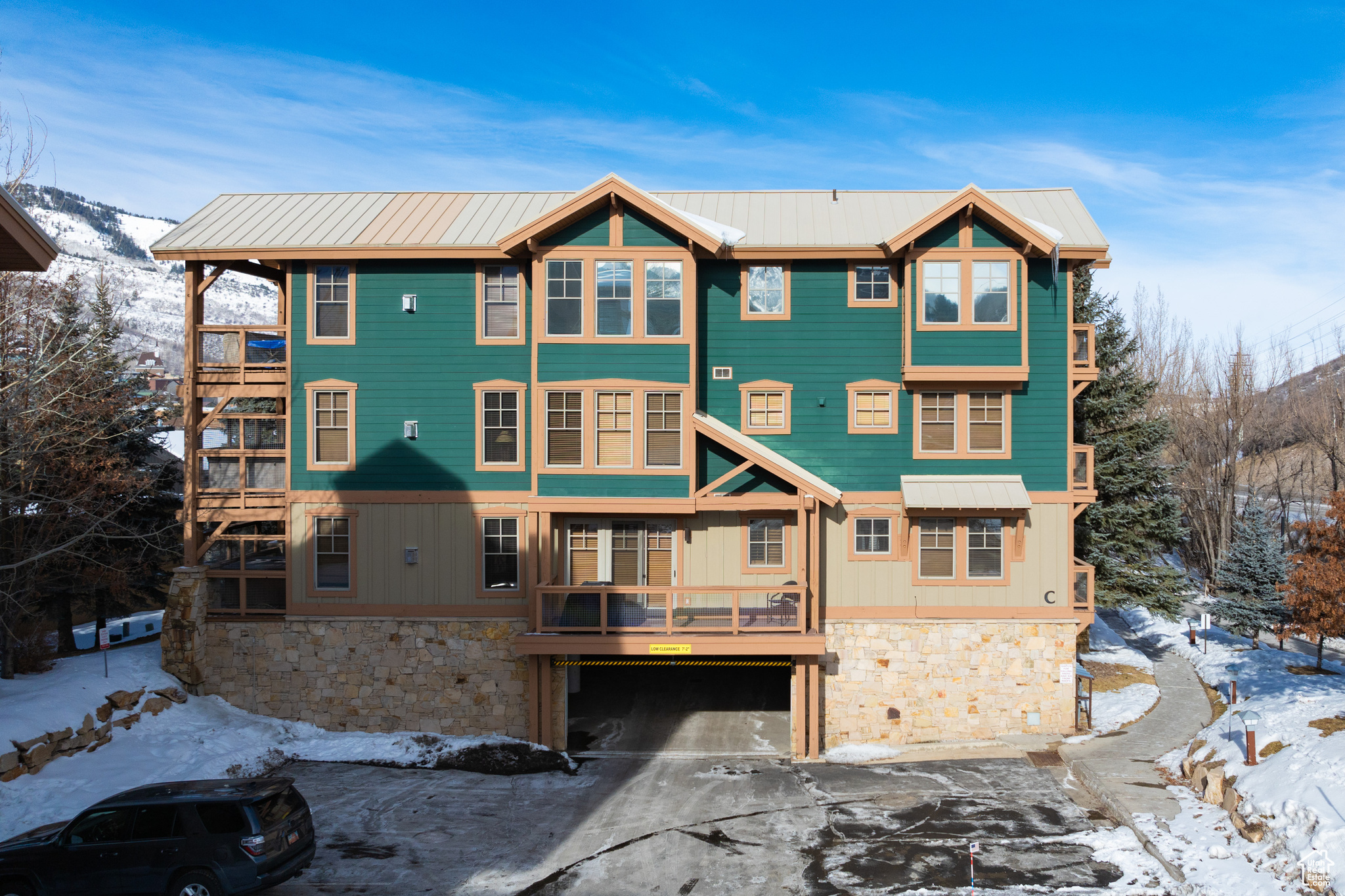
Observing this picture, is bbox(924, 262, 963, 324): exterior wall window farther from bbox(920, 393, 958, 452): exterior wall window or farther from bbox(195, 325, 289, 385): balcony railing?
bbox(195, 325, 289, 385): balcony railing

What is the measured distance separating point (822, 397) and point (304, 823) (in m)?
12.7

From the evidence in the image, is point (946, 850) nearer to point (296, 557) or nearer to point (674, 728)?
point (674, 728)

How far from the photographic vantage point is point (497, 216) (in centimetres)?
2038

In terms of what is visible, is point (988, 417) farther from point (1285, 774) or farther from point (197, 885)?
point (197, 885)

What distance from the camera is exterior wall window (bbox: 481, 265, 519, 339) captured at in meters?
19.3

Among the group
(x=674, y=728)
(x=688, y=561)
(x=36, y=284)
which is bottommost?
(x=674, y=728)

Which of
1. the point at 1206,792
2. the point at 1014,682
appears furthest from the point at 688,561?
the point at 1206,792

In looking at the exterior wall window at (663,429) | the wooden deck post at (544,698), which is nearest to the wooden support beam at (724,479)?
the exterior wall window at (663,429)

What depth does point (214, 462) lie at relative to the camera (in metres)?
19.7

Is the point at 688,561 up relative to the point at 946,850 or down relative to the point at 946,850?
up

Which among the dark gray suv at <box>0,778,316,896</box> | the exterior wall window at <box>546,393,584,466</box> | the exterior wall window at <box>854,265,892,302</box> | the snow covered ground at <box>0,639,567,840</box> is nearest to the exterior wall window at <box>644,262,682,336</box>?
the exterior wall window at <box>546,393,584,466</box>

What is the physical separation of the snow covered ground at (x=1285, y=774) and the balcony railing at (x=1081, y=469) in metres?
5.14

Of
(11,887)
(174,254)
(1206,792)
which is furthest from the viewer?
(174,254)

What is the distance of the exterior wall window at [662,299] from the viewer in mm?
18625
